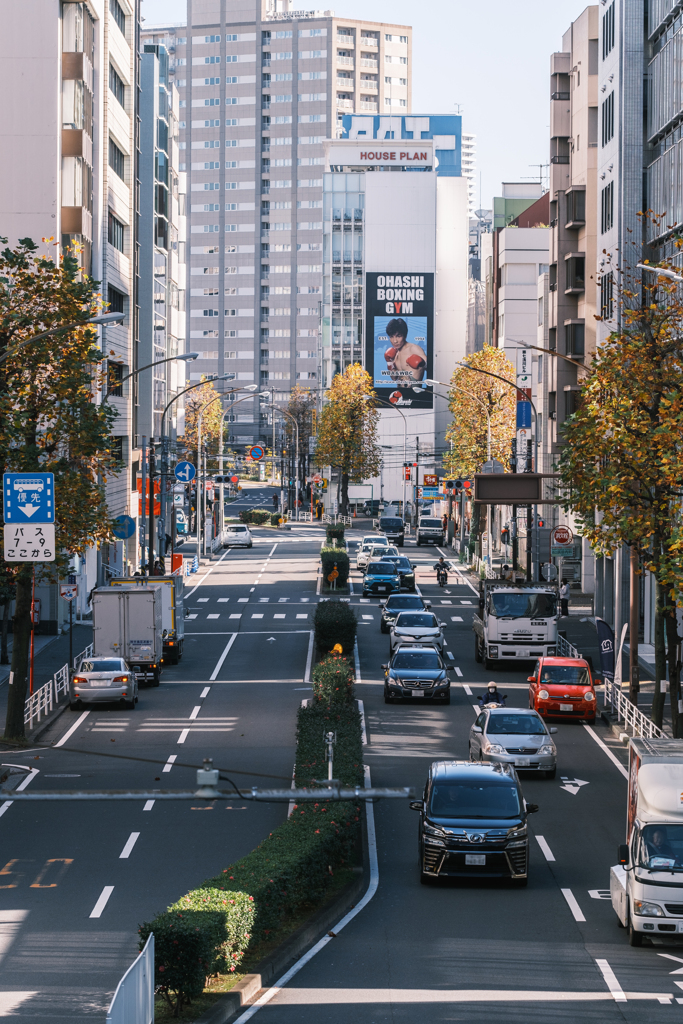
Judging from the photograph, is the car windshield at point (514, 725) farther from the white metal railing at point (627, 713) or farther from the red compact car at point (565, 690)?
the red compact car at point (565, 690)

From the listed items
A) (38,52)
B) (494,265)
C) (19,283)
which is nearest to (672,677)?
(19,283)

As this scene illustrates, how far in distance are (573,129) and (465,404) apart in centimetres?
1932

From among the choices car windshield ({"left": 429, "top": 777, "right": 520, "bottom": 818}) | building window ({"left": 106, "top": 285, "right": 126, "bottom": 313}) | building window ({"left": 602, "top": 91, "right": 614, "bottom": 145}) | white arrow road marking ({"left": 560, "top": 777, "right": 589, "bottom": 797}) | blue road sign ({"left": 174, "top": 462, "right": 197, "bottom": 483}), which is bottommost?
white arrow road marking ({"left": 560, "top": 777, "right": 589, "bottom": 797})

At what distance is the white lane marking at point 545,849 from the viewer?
2352 centimetres

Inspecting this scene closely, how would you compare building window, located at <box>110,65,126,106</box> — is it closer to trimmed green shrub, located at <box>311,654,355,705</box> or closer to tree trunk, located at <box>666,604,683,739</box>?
trimmed green shrub, located at <box>311,654,355,705</box>

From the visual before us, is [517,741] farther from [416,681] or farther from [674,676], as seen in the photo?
[416,681]

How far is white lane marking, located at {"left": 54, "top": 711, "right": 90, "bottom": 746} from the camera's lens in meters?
34.1

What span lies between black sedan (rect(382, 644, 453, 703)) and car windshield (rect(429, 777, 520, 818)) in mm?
16988

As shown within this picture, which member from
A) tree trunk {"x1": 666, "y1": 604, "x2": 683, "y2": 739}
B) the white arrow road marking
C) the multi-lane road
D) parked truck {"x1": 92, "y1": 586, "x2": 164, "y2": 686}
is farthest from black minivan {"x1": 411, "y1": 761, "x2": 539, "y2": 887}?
parked truck {"x1": 92, "y1": 586, "x2": 164, "y2": 686}

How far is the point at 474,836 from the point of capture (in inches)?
834

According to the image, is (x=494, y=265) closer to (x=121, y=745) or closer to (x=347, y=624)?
(x=347, y=624)

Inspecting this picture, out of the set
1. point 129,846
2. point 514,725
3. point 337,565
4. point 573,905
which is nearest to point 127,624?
point 514,725

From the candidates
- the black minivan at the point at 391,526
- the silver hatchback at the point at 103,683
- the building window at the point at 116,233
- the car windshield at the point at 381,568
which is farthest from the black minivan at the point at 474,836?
the black minivan at the point at 391,526

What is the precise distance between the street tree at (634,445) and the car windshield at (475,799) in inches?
244
